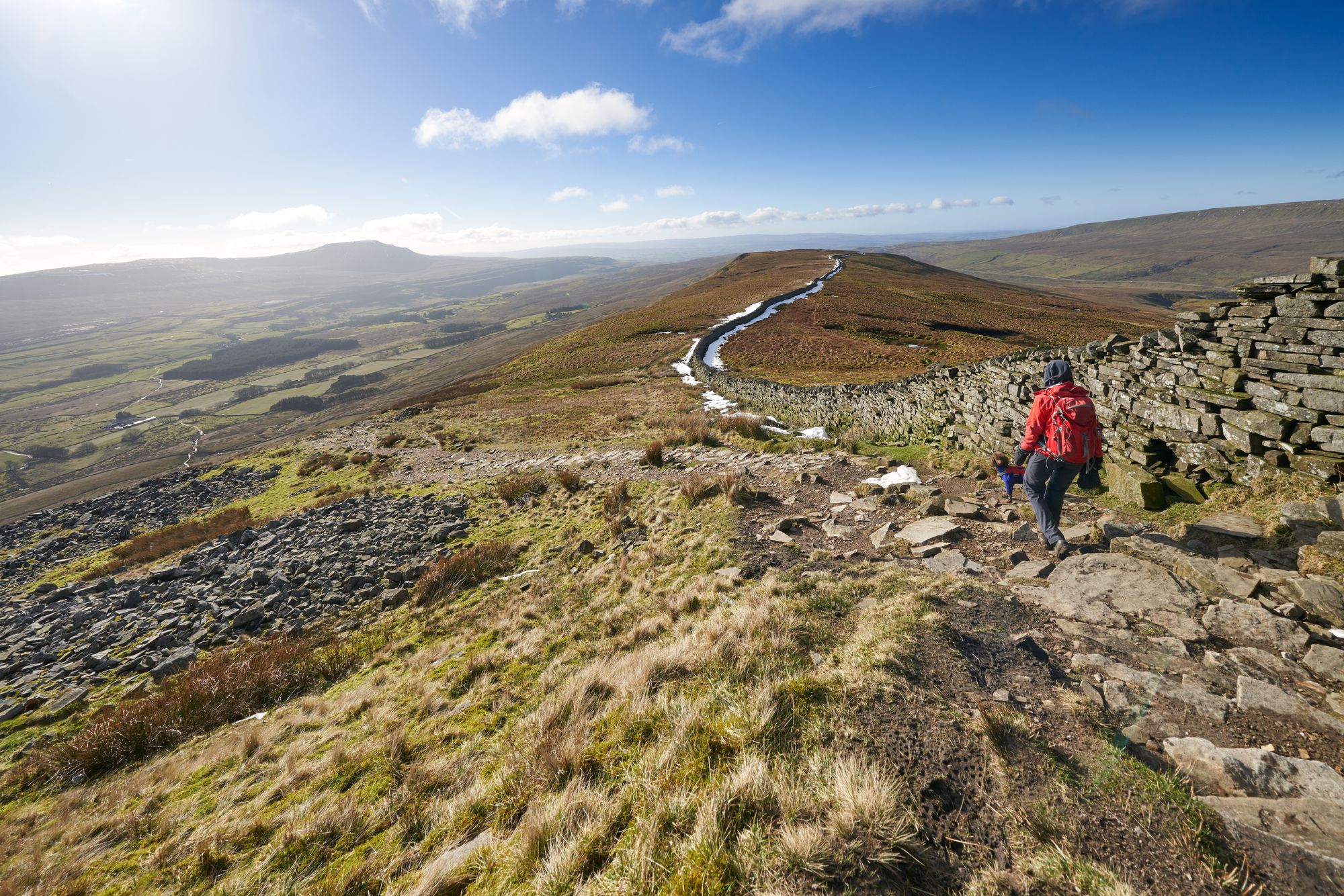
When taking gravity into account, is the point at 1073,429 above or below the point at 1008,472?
above

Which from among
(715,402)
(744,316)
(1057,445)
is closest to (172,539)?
(715,402)

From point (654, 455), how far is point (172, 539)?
62.4 ft

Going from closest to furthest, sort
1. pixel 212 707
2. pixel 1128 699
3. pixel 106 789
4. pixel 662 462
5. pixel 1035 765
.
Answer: pixel 1035 765, pixel 1128 699, pixel 106 789, pixel 212 707, pixel 662 462

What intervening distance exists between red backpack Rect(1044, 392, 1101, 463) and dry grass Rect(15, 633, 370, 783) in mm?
11334

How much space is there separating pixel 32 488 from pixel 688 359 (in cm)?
9658

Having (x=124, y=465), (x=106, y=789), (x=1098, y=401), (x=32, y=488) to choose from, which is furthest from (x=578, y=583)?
(x=32, y=488)

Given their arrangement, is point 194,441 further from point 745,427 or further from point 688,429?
point 745,427

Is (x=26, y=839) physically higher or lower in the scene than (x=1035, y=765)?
lower

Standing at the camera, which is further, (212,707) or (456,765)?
(212,707)

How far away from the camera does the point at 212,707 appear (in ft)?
23.0

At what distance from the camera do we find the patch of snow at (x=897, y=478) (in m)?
10.4

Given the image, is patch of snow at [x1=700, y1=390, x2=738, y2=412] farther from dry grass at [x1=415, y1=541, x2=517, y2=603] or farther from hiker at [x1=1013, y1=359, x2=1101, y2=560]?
hiker at [x1=1013, y1=359, x2=1101, y2=560]

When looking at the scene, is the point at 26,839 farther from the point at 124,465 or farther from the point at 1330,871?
the point at 124,465

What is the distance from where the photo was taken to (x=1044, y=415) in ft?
21.8
